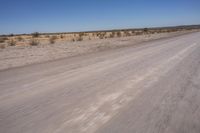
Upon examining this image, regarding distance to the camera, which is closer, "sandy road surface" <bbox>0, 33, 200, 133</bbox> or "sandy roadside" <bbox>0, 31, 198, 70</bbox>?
"sandy road surface" <bbox>0, 33, 200, 133</bbox>

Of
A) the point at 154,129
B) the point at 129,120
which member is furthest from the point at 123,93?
the point at 154,129

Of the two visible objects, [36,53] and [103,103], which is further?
[36,53]

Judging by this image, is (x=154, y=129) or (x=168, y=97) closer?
(x=154, y=129)

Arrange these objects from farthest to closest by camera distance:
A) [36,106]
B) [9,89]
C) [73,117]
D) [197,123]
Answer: [9,89] < [36,106] < [73,117] < [197,123]

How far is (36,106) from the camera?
4.66m

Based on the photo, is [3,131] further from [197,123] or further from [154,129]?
[197,123]

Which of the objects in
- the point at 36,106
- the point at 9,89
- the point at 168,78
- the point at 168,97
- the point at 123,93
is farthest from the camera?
the point at 168,78

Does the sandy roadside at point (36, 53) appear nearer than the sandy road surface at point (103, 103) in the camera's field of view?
No

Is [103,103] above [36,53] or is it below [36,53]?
above

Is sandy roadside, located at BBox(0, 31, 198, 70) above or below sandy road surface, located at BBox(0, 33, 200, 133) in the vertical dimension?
below

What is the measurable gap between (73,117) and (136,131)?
1.20 meters

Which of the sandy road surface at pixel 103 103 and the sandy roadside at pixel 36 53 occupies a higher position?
the sandy road surface at pixel 103 103

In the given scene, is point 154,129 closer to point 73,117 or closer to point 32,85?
point 73,117

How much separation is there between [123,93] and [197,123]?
204 cm
